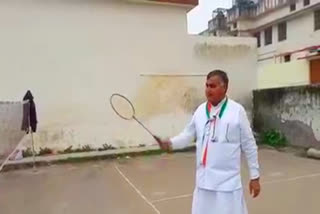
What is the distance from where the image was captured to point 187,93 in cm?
1016

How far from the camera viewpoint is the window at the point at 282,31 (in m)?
25.1

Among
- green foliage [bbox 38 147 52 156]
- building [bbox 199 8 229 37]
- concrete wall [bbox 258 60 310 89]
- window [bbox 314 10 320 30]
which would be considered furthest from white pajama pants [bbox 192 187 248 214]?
building [bbox 199 8 229 37]

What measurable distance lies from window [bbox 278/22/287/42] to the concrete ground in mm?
18265

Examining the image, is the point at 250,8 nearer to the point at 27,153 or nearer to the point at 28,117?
the point at 27,153

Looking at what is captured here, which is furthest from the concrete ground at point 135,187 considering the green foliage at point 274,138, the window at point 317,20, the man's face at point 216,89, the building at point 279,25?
the window at point 317,20

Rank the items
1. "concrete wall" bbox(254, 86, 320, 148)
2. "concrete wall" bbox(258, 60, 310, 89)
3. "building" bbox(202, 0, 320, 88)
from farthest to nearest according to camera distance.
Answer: "building" bbox(202, 0, 320, 88)
"concrete wall" bbox(258, 60, 310, 89)
"concrete wall" bbox(254, 86, 320, 148)

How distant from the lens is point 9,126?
6.79 m

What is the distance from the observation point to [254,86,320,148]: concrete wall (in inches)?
353

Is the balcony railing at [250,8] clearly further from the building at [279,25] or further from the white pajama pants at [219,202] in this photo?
the white pajama pants at [219,202]

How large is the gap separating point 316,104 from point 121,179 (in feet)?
16.4

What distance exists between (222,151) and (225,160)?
0.23 ft

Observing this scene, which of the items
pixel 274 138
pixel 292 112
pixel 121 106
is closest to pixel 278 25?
pixel 274 138

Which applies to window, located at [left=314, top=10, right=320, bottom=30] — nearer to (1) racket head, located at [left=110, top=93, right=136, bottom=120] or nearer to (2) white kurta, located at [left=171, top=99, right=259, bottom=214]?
(1) racket head, located at [left=110, top=93, right=136, bottom=120]

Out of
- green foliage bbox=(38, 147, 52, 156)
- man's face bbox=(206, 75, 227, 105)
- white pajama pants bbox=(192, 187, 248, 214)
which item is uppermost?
man's face bbox=(206, 75, 227, 105)
